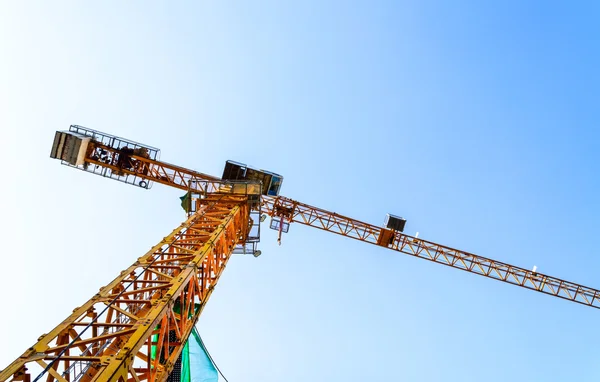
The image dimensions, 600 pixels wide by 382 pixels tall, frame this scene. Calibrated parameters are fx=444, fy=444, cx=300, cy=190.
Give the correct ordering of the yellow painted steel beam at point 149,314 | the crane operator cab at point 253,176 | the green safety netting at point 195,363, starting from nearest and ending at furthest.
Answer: the yellow painted steel beam at point 149,314 → the green safety netting at point 195,363 → the crane operator cab at point 253,176

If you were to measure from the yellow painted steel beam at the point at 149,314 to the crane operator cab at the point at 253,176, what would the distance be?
4.19m

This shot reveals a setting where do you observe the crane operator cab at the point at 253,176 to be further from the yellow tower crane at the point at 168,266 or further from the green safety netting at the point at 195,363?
the green safety netting at the point at 195,363

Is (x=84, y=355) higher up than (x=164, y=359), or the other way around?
(x=84, y=355)

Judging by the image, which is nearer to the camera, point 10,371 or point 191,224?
point 10,371

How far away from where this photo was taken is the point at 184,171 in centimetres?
2703

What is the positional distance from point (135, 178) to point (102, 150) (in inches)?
96.2

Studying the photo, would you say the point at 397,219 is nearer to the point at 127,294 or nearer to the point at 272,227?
the point at 272,227

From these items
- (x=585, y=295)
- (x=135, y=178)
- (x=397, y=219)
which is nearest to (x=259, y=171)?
(x=135, y=178)

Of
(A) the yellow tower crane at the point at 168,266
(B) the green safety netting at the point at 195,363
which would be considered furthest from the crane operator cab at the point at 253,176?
(B) the green safety netting at the point at 195,363

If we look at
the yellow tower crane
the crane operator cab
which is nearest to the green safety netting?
the yellow tower crane

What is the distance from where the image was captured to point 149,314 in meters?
10.6

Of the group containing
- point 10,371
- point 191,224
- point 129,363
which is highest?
point 191,224

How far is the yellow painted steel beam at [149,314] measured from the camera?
8906 millimetres

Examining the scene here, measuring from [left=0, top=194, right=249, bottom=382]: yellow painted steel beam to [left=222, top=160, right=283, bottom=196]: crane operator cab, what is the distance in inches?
165
